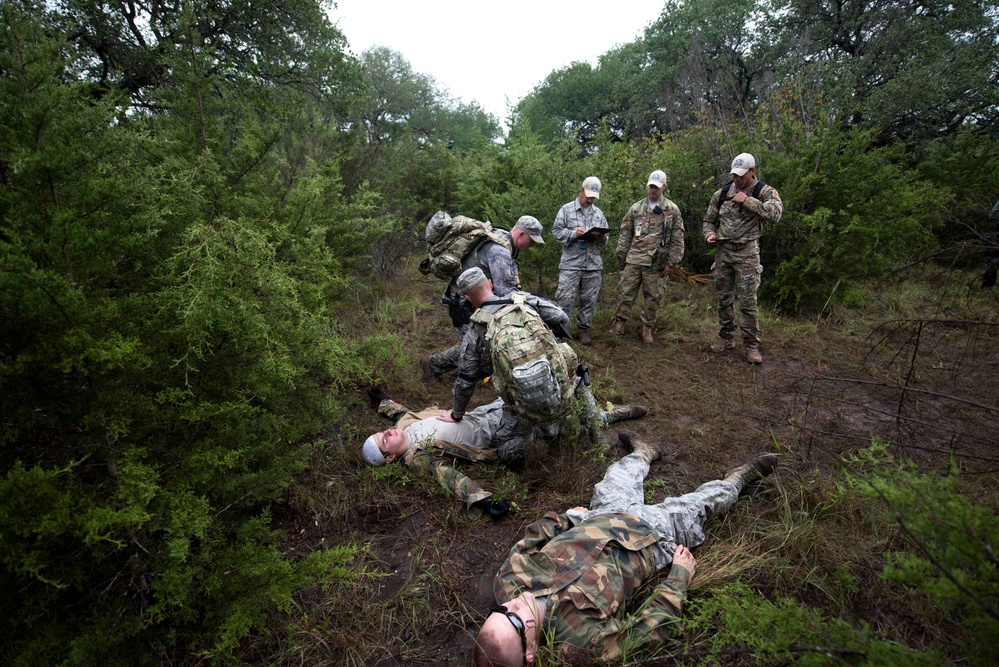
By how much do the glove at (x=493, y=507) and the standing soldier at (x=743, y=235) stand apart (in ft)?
11.3

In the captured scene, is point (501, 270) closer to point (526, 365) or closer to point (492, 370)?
point (492, 370)

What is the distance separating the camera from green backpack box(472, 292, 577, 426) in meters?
2.77

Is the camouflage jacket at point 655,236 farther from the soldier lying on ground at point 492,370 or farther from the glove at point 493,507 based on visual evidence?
the glove at point 493,507

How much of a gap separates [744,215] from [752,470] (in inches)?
116

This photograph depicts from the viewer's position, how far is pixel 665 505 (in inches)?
105

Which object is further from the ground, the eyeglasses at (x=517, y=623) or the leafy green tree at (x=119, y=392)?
the leafy green tree at (x=119, y=392)

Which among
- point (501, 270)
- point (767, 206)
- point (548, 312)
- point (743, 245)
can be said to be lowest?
point (548, 312)

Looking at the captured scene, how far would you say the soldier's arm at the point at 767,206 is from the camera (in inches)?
177

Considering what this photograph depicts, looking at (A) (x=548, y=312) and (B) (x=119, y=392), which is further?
(A) (x=548, y=312)

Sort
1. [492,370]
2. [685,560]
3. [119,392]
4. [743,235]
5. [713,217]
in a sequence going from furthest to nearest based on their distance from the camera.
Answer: [713,217] → [743,235] → [492,370] → [685,560] → [119,392]

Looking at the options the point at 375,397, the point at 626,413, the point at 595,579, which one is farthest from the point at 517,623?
the point at 375,397

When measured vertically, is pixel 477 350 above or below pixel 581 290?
below

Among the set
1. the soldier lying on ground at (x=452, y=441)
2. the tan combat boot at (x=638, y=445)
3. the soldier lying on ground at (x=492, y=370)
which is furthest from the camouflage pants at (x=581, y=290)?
the tan combat boot at (x=638, y=445)

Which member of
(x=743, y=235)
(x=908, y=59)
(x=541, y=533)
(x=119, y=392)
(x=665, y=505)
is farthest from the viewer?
(x=908, y=59)
